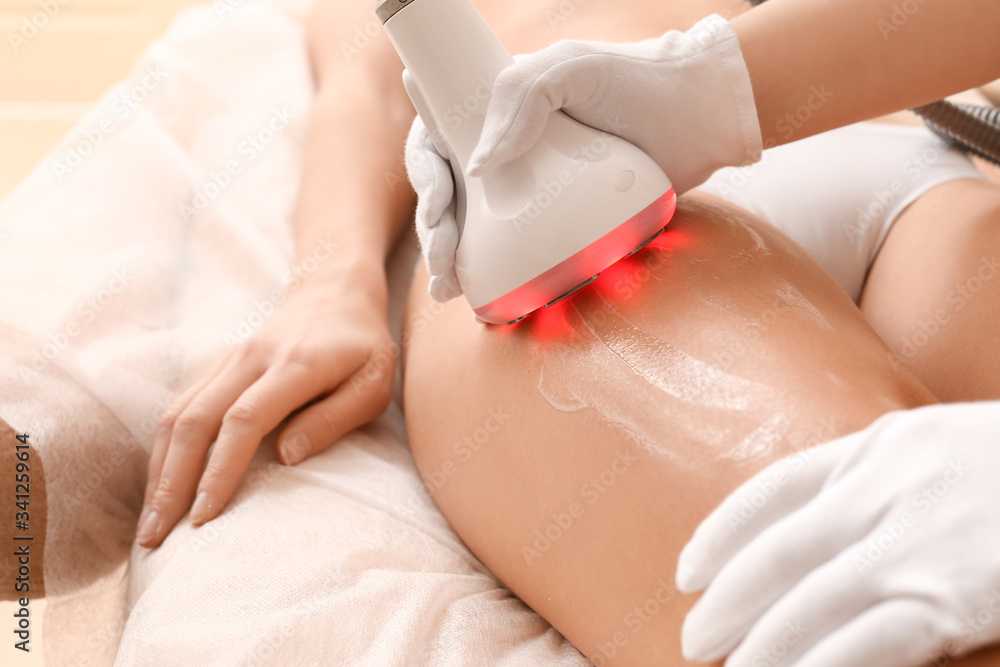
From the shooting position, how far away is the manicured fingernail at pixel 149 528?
63 cm

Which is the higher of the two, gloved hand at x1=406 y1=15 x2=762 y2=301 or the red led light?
gloved hand at x1=406 y1=15 x2=762 y2=301

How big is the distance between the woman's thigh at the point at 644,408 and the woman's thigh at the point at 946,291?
5.0 inches

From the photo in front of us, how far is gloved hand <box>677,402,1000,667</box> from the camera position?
329mm

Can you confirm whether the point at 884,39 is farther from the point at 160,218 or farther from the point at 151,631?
the point at 160,218

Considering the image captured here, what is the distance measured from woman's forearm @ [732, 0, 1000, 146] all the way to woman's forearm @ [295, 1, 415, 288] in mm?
467

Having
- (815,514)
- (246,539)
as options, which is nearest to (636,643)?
(815,514)

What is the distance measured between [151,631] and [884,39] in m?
0.68

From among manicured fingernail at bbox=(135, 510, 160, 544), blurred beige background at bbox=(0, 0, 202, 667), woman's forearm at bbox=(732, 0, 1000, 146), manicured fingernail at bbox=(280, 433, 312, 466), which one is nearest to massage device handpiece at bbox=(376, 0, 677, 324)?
woman's forearm at bbox=(732, 0, 1000, 146)

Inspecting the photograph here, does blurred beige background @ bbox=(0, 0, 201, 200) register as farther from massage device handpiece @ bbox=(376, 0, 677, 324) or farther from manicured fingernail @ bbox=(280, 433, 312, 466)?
massage device handpiece @ bbox=(376, 0, 677, 324)

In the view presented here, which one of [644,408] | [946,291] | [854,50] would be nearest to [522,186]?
[644,408]

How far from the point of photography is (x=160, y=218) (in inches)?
35.4

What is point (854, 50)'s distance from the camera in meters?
0.56

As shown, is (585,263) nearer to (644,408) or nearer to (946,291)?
(644,408)

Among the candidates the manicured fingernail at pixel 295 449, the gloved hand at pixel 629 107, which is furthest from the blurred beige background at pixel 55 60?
the gloved hand at pixel 629 107
